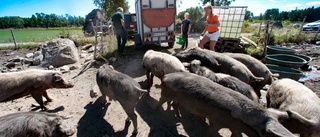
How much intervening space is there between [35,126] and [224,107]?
3.17m

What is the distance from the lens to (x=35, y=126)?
2.77 metres

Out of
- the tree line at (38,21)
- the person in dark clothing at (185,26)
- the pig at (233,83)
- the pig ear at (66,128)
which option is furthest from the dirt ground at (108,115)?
the tree line at (38,21)

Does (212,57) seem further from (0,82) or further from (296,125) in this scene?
(0,82)

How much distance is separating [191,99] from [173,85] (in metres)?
0.55

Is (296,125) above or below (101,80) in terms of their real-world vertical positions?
below

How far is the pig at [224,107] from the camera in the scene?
2.79m

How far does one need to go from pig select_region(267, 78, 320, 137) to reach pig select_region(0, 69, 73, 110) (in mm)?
5535

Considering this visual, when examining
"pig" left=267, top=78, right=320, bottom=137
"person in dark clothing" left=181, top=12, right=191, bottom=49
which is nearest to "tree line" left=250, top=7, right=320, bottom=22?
"person in dark clothing" left=181, top=12, right=191, bottom=49

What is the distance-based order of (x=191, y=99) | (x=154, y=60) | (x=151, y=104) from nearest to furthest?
(x=191, y=99), (x=151, y=104), (x=154, y=60)

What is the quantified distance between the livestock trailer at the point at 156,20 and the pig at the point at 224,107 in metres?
5.84

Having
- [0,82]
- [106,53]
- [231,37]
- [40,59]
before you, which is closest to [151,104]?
[0,82]

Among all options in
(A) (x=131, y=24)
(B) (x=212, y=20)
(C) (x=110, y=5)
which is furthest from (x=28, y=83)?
(C) (x=110, y=5)

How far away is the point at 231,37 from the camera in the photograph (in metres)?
10.2

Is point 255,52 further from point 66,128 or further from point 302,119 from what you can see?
point 66,128
